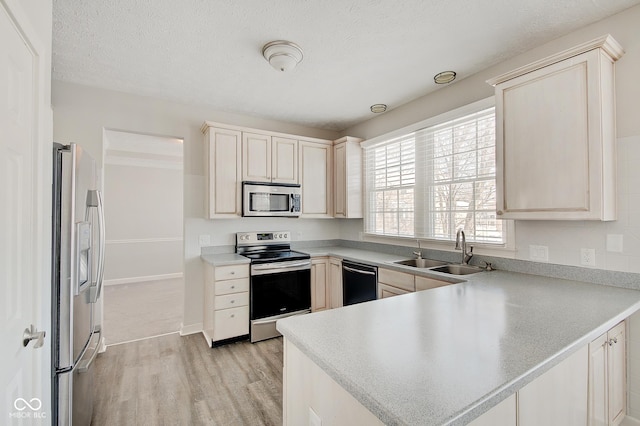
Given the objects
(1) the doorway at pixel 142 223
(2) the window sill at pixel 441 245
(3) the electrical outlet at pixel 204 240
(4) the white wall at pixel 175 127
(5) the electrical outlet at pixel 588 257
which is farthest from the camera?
(1) the doorway at pixel 142 223

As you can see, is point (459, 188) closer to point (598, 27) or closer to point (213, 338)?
point (598, 27)

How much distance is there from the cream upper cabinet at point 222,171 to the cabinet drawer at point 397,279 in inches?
69.1

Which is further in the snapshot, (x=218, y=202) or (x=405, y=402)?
(x=218, y=202)

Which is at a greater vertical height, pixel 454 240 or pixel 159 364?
pixel 454 240

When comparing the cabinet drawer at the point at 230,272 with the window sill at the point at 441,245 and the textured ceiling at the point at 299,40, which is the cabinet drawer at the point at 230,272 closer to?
the window sill at the point at 441,245

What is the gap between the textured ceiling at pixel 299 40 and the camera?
1836mm

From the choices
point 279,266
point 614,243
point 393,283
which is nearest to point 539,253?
point 614,243

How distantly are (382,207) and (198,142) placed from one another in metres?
2.36

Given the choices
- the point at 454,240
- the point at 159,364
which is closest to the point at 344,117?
the point at 454,240

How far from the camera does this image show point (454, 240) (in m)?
2.85

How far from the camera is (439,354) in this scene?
1.00m

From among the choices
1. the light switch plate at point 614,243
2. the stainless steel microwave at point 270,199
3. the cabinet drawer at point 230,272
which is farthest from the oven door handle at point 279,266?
the light switch plate at point 614,243

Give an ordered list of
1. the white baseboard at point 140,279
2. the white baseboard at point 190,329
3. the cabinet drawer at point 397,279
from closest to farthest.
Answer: the cabinet drawer at point 397,279, the white baseboard at point 190,329, the white baseboard at point 140,279
